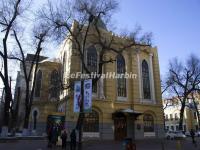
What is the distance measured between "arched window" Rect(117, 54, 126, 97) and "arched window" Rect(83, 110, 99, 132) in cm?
Result: 521

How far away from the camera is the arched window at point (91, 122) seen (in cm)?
3123

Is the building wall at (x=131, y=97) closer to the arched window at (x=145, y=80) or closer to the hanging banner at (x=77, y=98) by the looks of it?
the arched window at (x=145, y=80)

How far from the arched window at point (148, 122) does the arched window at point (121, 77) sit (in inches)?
189

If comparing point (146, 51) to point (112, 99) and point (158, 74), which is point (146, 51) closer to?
point (158, 74)

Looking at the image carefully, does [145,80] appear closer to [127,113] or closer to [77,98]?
[127,113]

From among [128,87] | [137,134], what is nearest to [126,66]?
[128,87]

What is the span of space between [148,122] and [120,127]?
5022 mm

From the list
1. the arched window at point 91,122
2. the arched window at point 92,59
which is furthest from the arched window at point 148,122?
the arched window at point 92,59

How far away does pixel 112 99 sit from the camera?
3372 cm

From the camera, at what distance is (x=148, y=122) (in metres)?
36.3

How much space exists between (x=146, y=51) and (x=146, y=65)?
2.25m

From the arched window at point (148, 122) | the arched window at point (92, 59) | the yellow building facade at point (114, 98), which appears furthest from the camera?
the arched window at point (148, 122)

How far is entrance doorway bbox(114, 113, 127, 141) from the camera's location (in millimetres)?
33287

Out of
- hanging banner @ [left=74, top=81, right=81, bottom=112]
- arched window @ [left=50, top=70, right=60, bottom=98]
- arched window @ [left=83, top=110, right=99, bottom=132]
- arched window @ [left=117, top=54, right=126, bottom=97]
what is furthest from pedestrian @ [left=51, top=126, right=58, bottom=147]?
arched window @ [left=117, top=54, right=126, bottom=97]
